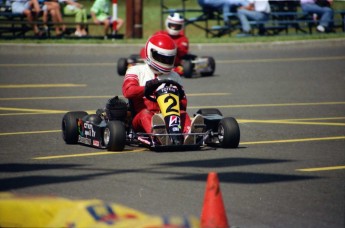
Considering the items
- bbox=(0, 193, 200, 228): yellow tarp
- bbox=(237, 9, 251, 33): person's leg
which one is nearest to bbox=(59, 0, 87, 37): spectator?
bbox=(237, 9, 251, 33): person's leg

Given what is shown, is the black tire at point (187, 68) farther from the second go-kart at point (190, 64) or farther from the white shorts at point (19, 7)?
the white shorts at point (19, 7)

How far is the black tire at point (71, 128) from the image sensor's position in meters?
11.2

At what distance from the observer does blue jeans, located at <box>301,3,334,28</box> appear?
2720cm

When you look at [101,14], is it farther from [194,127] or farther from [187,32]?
[194,127]

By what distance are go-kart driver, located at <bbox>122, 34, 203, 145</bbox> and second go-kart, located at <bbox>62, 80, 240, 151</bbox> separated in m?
0.09

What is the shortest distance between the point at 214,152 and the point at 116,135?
1100mm

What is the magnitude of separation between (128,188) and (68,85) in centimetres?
948

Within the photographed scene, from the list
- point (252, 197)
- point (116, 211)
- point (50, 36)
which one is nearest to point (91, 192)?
point (252, 197)

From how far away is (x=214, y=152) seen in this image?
1066 cm

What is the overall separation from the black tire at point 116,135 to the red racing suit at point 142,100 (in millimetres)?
340

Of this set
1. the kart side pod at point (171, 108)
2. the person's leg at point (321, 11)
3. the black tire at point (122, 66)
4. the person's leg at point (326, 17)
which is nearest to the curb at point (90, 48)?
the person's leg at point (321, 11)

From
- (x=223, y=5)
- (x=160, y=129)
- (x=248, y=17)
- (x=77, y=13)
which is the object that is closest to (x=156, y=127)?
(x=160, y=129)

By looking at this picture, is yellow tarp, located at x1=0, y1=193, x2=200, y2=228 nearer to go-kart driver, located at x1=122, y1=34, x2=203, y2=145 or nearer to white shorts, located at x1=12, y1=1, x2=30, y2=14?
go-kart driver, located at x1=122, y1=34, x2=203, y2=145

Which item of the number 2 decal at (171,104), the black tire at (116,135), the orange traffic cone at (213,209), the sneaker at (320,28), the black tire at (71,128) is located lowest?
the sneaker at (320,28)
